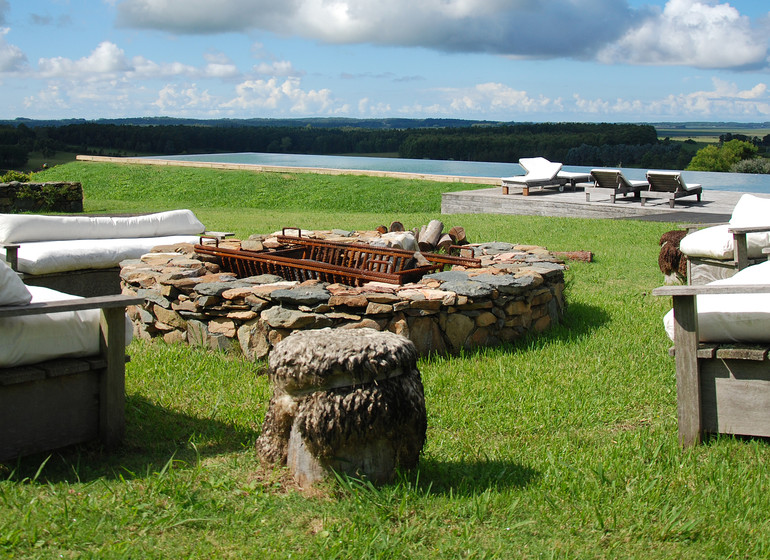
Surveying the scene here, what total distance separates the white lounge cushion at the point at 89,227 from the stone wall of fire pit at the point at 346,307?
5.97 ft

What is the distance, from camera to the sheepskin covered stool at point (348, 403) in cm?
273

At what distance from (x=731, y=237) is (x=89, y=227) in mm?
6152

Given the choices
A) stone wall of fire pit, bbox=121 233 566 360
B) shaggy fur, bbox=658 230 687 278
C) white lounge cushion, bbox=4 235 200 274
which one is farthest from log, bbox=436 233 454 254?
white lounge cushion, bbox=4 235 200 274

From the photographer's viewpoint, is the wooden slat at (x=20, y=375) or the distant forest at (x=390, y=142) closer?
the wooden slat at (x=20, y=375)

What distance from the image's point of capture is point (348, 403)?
272cm

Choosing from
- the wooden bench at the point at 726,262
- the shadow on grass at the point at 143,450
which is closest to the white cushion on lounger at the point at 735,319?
the shadow on grass at the point at 143,450

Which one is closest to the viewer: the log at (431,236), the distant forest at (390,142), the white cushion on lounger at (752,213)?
the white cushion on lounger at (752,213)

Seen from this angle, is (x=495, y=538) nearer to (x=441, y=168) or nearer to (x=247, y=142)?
(x=441, y=168)

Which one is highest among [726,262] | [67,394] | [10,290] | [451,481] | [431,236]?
[10,290]

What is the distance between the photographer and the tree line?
27.7 metres

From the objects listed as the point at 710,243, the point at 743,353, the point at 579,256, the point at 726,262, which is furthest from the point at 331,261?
the point at 743,353

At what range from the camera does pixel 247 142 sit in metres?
39.8

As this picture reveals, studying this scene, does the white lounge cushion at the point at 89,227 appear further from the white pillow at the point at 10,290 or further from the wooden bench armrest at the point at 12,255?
the white pillow at the point at 10,290

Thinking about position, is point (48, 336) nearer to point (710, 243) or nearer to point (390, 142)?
point (710, 243)
